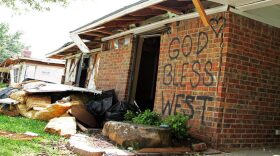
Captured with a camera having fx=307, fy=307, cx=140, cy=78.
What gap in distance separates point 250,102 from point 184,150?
1733 mm

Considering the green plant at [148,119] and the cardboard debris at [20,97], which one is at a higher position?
the cardboard debris at [20,97]

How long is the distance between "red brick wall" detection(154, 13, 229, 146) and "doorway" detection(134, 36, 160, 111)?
9.28 ft

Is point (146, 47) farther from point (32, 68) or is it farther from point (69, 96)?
point (32, 68)

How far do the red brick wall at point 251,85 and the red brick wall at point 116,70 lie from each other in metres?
3.73

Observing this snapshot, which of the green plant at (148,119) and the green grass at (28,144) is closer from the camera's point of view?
the green grass at (28,144)

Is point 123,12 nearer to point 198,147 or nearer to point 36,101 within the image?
point 198,147

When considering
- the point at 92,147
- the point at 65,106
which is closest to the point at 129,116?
the point at 65,106

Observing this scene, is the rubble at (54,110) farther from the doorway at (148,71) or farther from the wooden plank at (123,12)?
the doorway at (148,71)

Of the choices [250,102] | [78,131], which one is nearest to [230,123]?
[250,102]

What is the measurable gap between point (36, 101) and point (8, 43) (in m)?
54.4

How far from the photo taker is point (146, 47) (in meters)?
10.0

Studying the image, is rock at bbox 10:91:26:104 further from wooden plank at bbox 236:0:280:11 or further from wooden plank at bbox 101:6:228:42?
wooden plank at bbox 236:0:280:11

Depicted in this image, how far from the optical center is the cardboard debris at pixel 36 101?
8.65m

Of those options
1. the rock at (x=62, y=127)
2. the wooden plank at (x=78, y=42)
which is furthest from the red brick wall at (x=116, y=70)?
the rock at (x=62, y=127)
